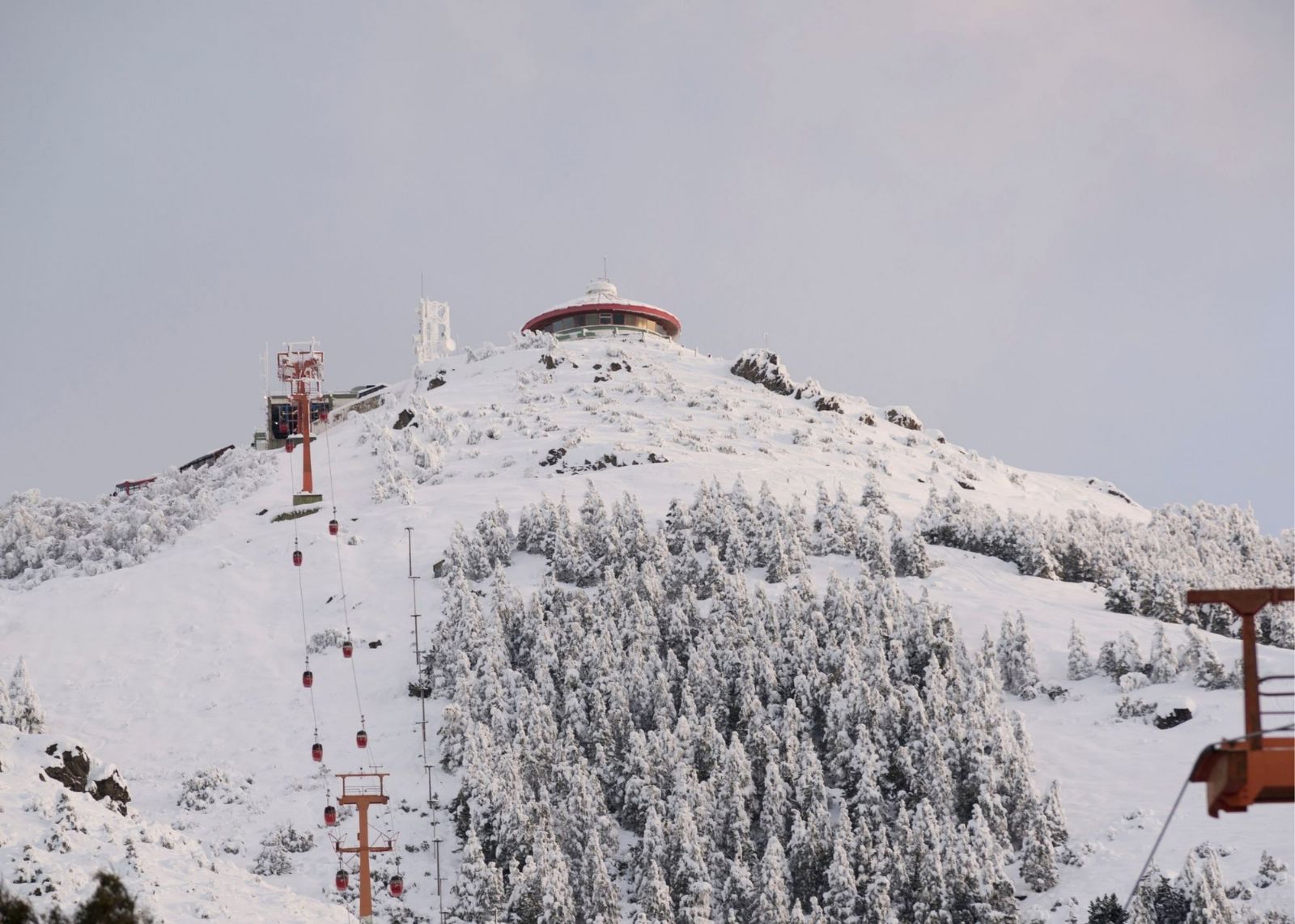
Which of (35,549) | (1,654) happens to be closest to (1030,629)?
(1,654)

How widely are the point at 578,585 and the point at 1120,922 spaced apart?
84.2 feet

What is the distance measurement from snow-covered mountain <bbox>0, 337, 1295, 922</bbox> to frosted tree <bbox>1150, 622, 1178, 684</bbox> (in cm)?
11

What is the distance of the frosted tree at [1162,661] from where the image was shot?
146 feet

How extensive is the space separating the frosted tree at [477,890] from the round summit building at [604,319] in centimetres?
7925

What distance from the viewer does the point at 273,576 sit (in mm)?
57594

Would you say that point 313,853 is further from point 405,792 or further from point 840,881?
point 840,881

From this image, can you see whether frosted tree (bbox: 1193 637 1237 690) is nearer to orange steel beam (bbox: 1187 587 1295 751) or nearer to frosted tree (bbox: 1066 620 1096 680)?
frosted tree (bbox: 1066 620 1096 680)

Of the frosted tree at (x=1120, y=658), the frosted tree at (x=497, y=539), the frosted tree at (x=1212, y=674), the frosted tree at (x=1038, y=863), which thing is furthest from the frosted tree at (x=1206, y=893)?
the frosted tree at (x=497, y=539)

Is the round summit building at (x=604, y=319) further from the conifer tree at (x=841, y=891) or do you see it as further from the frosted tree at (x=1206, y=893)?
the frosted tree at (x=1206, y=893)

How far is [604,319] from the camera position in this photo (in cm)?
11525

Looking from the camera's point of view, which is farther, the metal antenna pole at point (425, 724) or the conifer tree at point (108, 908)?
the metal antenna pole at point (425, 724)

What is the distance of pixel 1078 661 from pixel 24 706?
3730cm

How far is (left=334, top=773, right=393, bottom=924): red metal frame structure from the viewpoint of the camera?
117 ft

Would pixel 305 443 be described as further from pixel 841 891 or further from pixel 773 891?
pixel 841 891
